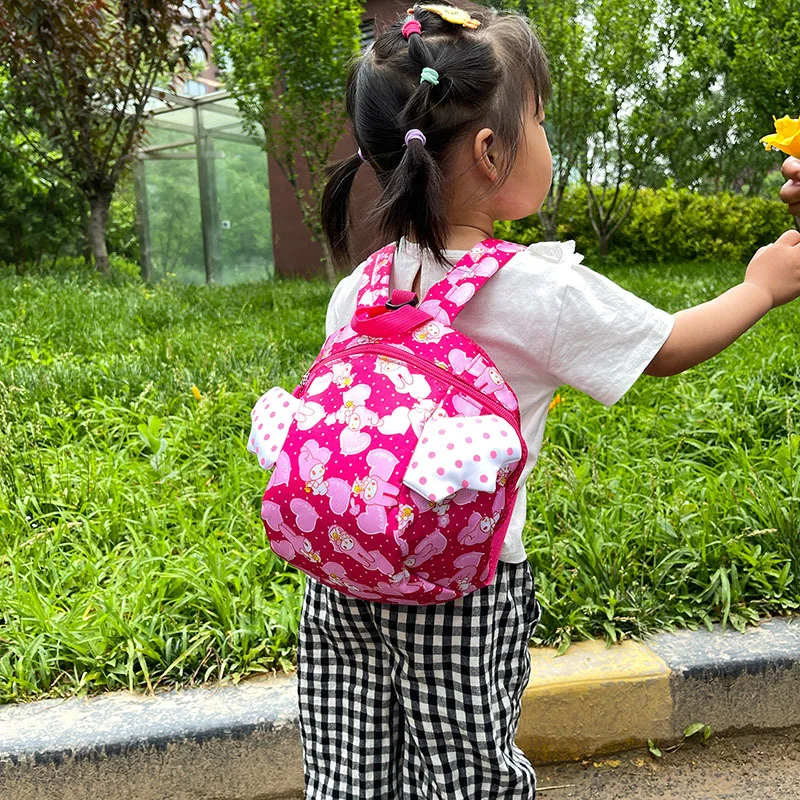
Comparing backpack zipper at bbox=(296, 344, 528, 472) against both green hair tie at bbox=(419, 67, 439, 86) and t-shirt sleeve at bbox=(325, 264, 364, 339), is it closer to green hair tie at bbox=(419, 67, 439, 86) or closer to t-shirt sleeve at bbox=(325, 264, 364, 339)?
t-shirt sleeve at bbox=(325, 264, 364, 339)

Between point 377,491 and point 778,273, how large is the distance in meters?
0.70

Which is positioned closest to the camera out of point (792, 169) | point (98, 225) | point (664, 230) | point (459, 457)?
point (459, 457)

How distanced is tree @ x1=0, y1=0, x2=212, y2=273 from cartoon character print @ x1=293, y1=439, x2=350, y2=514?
7.97 metres

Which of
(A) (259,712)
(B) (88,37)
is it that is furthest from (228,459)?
(B) (88,37)

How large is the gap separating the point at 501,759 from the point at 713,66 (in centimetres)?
1017

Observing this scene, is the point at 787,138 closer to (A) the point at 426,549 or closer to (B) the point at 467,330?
(B) the point at 467,330

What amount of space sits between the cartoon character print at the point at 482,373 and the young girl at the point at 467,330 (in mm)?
86

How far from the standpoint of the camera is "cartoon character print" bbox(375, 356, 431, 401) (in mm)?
1146

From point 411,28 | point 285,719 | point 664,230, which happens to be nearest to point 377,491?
point 411,28

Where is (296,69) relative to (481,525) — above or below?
above

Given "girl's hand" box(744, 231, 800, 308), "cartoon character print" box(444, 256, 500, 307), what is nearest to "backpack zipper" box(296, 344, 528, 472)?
"cartoon character print" box(444, 256, 500, 307)

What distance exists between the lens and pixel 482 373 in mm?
1167

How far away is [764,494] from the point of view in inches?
95.8

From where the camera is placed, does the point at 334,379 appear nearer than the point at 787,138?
Yes
